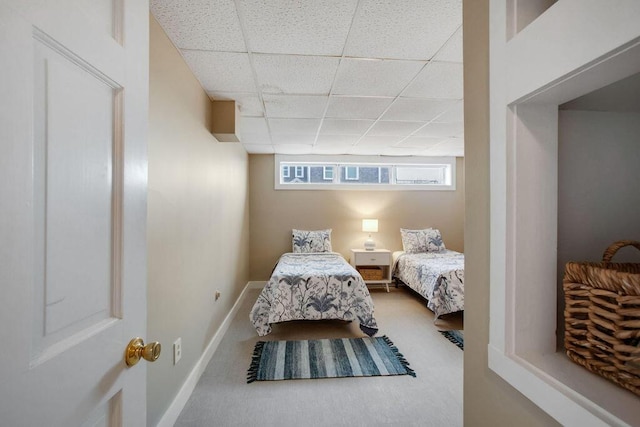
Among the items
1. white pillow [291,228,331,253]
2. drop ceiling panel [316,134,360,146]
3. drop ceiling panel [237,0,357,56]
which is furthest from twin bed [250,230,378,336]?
drop ceiling panel [237,0,357,56]

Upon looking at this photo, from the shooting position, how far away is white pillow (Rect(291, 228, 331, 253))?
450cm

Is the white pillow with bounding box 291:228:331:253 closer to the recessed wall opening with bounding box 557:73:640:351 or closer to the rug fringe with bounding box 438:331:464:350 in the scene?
the rug fringe with bounding box 438:331:464:350

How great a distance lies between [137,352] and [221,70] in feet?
6.29

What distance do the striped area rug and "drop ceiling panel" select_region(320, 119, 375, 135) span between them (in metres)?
2.29

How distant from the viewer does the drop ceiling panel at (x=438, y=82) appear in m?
1.98

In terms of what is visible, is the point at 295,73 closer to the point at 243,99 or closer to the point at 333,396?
the point at 243,99

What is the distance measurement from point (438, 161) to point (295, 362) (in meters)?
4.22

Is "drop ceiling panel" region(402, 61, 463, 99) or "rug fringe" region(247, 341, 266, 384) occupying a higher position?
"drop ceiling panel" region(402, 61, 463, 99)

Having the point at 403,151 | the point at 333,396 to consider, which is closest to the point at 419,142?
the point at 403,151

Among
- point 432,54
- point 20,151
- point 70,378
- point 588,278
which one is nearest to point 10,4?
point 20,151

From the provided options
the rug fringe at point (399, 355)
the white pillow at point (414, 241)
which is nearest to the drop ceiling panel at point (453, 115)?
the white pillow at point (414, 241)

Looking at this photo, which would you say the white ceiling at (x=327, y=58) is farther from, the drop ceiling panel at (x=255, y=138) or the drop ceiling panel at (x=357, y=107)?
the drop ceiling panel at (x=255, y=138)

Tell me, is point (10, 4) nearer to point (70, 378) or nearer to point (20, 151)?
point (20, 151)

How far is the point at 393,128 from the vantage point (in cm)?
338
